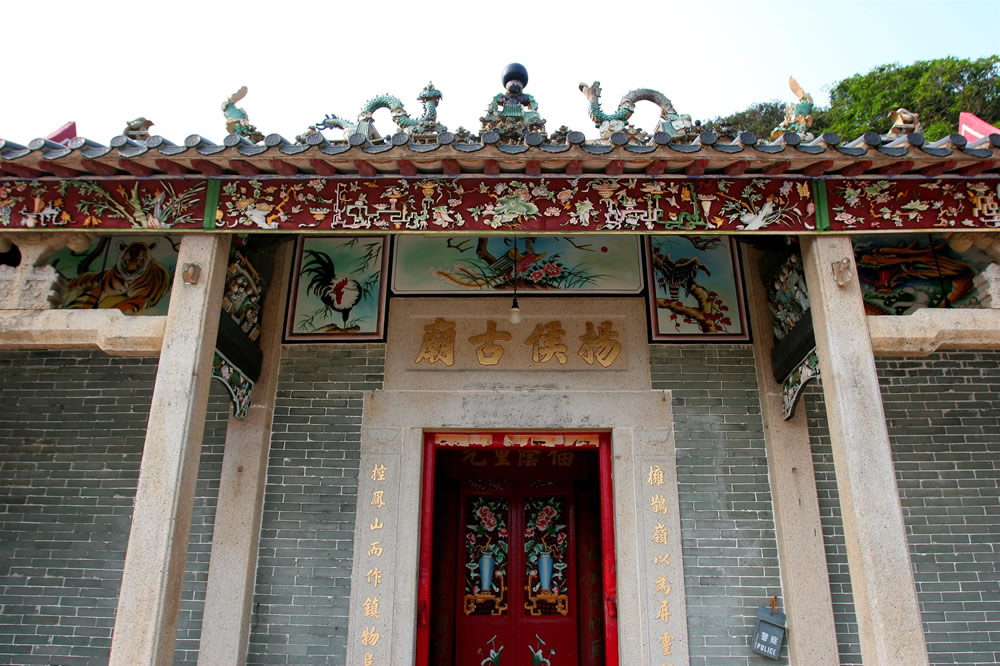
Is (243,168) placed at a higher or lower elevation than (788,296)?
higher

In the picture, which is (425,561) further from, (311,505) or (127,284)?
(127,284)

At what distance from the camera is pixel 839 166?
415cm

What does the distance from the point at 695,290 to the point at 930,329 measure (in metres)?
1.76

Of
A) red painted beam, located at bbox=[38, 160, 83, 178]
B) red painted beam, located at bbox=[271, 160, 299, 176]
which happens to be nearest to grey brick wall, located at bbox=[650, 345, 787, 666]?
red painted beam, located at bbox=[271, 160, 299, 176]

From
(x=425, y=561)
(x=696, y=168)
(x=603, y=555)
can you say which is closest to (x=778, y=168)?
(x=696, y=168)

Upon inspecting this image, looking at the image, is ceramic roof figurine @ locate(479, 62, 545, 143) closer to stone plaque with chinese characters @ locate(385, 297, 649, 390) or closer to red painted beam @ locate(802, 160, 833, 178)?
stone plaque with chinese characters @ locate(385, 297, 649, 390)

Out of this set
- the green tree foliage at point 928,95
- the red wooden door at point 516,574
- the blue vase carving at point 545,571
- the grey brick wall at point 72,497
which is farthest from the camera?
the green tree foliage at point 928,95

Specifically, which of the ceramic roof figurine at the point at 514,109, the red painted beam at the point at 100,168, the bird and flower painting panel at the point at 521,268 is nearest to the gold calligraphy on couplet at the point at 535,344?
the bird and flower painting panel at the point at 521,268

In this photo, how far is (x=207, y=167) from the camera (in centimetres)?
421

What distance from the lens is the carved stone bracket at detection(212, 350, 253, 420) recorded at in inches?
189

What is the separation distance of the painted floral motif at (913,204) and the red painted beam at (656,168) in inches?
40.0

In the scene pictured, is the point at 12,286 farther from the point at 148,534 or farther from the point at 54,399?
the point at 148,534

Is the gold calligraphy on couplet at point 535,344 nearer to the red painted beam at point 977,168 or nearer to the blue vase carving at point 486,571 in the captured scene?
the blue vase carving at point 486,571

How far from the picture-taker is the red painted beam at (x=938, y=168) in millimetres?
4074
